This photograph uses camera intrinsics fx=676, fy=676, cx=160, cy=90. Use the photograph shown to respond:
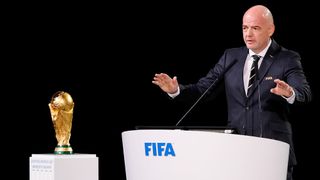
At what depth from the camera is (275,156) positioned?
9.70 feet

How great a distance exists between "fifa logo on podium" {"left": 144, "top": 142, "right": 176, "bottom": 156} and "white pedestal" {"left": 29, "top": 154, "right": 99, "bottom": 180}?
0.75 meters

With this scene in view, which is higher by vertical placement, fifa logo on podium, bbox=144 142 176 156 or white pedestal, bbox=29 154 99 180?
fifa logo on podium, bbox=144 142 176 156

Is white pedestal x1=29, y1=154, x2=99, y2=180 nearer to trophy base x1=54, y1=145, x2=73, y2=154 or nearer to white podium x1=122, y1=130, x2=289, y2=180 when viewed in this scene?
trophy base x1=54, y1=145, x2=73, y2=154

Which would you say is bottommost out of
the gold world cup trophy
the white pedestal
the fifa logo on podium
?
the white pedestal

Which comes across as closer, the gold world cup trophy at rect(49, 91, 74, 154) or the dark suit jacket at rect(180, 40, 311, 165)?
the dark suit jacket at rect(180, 40, 311, 165)

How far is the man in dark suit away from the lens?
353 cm

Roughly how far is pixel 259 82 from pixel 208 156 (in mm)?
840

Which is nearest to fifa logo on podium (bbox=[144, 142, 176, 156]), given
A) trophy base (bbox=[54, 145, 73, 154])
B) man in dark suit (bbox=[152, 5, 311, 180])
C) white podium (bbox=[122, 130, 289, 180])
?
white podium (bbox=[122, 130, 289, 180])

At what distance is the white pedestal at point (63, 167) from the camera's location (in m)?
3.55

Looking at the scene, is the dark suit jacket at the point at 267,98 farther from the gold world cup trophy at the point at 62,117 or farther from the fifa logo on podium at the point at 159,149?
the gold world cup trophy at the point at 62,117

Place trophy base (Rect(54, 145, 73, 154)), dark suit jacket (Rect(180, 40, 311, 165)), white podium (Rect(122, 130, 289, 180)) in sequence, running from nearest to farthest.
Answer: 1. white podium (Rect(122, 130, 289, 180))
2. dark suit jacket (Rect(180, 40, 311, 165))
3. trophy base (Rect(54, 145, 73, 154))

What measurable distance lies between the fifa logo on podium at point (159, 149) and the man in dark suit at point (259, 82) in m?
0.71

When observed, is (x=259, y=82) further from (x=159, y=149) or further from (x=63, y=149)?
(x=63, y=149)

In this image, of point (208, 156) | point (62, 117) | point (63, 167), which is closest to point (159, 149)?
point (208, 156)
